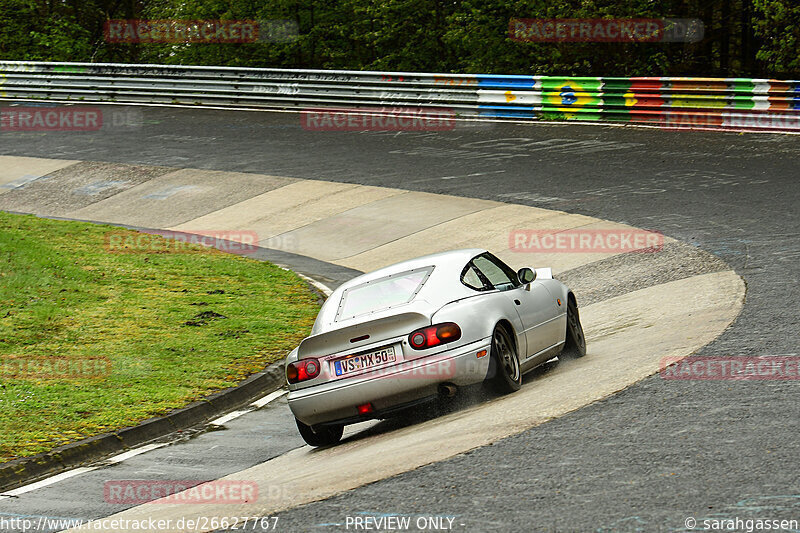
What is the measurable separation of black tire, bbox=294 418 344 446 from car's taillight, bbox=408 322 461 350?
0.94m

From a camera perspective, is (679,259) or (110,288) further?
(110,288)

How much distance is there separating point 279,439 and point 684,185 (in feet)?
36.0

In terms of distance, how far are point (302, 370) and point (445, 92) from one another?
1821cm

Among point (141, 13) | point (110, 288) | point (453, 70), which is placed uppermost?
point (141, 13)

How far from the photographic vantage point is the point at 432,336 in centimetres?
764

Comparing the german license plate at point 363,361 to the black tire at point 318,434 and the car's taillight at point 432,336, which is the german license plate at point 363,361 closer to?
the car's taillight at point 432,336

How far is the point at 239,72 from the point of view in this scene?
28.8 m

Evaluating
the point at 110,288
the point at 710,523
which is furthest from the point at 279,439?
the point at 110,288

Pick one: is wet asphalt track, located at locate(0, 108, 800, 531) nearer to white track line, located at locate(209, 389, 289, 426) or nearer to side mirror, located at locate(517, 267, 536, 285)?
white track line, located at locate(209, 389, 289, 426)

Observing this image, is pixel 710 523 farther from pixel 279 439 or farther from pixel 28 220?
pixel 28 220

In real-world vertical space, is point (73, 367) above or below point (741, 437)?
below
